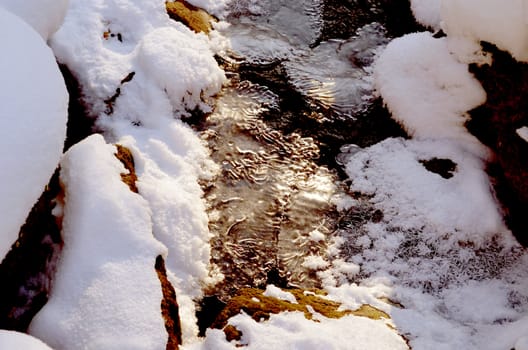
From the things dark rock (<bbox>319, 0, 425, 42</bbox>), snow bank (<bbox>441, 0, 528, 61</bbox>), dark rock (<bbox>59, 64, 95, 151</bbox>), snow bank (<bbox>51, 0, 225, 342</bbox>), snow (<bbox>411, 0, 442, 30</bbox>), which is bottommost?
dark rock (<bbox>59, 64, 95, 151</bbox>)

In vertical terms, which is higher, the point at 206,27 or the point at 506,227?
the point at 506,227

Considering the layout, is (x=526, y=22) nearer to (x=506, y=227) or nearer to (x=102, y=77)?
(x=506, y=227)

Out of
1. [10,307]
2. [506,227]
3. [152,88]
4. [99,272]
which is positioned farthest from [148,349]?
[506,227]

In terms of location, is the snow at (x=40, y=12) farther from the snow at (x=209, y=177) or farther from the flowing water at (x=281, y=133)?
the flowing water at (x=281, y=133)

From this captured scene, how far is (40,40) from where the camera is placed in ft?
9.24

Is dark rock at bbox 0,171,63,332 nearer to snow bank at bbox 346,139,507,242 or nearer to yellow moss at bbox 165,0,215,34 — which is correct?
snow bank at bbox 346,139,507,242

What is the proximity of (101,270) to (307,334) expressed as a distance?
1.04 metres

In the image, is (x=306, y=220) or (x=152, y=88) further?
(x=152, y=88)

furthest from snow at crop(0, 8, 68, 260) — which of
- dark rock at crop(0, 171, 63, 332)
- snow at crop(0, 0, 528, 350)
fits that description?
dark rock at crop(0, 171, 63, 332)

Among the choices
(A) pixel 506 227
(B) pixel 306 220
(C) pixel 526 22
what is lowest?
(B) pixel 306 220

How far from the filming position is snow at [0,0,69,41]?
117 inches

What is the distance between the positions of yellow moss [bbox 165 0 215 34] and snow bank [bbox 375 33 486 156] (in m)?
1.58

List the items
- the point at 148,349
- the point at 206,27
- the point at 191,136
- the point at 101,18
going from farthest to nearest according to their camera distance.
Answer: the point at 206,27 → the point at 101,18 → the point at 191,136 → the point at 148,349

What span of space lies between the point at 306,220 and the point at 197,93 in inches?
52.1
